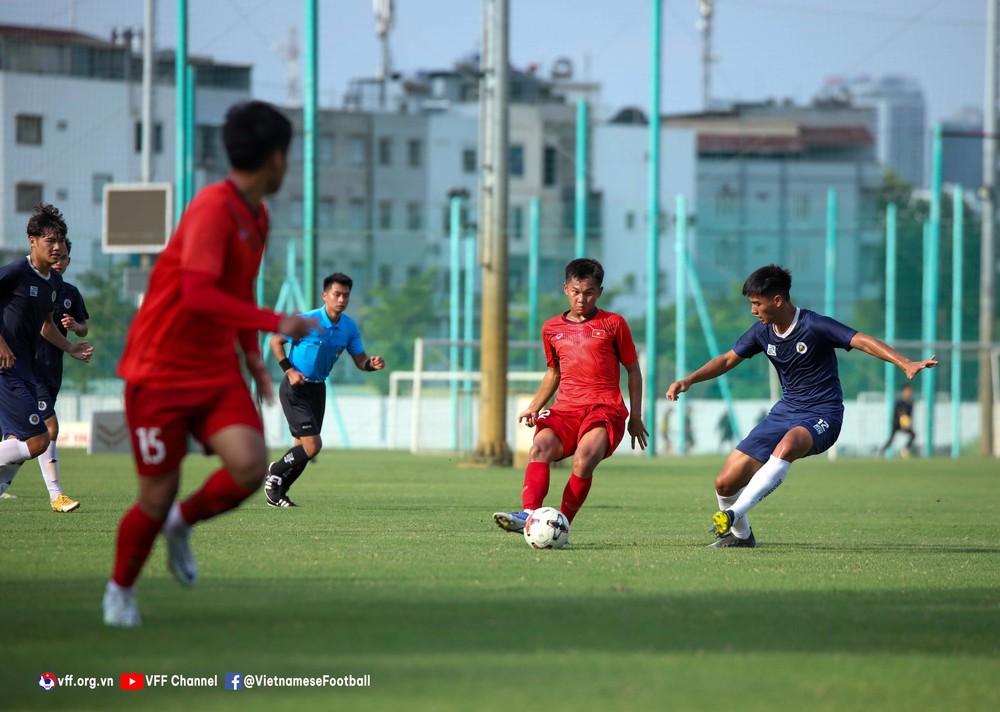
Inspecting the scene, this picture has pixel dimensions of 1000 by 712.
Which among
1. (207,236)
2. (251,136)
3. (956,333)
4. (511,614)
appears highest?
(251,136)

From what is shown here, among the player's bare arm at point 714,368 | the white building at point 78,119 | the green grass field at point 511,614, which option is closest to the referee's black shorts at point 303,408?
the green grass field at point 511,614

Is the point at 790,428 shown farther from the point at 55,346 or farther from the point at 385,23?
the point at 385,23

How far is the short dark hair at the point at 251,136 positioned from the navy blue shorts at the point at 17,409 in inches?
236

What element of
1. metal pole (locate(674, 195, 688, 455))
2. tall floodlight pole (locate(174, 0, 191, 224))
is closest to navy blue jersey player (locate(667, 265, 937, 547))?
tall floodlight pole (locate(174, 0, 191, 224))

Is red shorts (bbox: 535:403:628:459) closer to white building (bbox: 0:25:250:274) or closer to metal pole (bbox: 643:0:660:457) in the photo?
metal pole (bbox: 643:0:660:457)

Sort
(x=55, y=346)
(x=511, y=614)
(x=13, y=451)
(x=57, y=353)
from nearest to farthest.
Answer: (x=511, y=614), (x=13, y=451), (x=55, y=346), (x=57, y=353)

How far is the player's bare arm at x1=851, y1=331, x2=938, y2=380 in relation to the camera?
945cm

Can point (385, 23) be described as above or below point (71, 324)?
above

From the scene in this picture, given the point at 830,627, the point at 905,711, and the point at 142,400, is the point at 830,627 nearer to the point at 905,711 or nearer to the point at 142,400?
the point at 905,711

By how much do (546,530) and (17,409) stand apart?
4.71m

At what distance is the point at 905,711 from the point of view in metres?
4.85

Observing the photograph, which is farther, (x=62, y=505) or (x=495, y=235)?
(x=495, y=235)

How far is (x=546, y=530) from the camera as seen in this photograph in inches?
379

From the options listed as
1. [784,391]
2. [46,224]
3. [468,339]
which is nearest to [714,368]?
[784,391]
